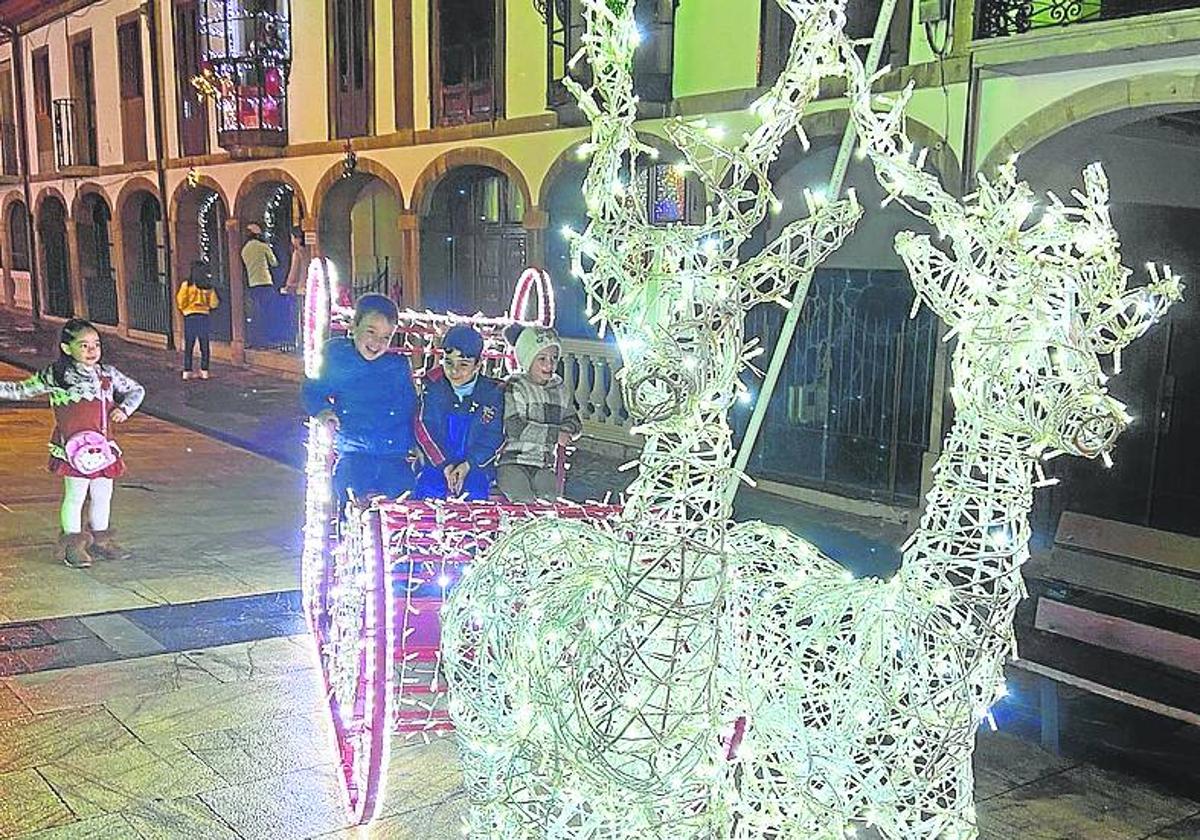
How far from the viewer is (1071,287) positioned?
1999mm

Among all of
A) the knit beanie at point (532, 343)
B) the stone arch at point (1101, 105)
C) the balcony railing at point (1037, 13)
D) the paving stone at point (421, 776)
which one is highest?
the balcony railing at point (1037, 13)

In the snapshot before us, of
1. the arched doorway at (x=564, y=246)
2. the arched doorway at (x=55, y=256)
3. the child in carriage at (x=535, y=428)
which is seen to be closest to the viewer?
the child in carriage at (x=535, y=428)

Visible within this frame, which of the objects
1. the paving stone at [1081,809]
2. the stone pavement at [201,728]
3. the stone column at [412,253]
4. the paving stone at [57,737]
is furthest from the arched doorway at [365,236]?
the paving stone at [1081,809]

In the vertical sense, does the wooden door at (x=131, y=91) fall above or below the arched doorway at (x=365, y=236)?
above

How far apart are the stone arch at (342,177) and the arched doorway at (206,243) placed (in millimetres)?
3415

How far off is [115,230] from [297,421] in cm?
1162

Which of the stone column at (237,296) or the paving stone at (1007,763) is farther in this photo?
the stone column at (237,296)

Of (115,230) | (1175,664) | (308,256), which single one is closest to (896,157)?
(1175,664)

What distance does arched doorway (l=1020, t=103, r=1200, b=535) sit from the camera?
8.59 m

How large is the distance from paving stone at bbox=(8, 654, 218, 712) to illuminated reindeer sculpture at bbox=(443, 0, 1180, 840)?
282 cm

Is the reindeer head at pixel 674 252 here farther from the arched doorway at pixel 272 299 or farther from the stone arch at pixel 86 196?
the stone arch at pixel 86 196

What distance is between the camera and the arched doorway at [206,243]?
18.9m

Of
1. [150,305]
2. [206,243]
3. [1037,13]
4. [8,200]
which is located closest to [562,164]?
[1037,13]

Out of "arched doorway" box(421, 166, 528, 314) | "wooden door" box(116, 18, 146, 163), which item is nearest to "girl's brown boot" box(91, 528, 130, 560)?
"arched doorway" box(421, 166, 528, 314)
